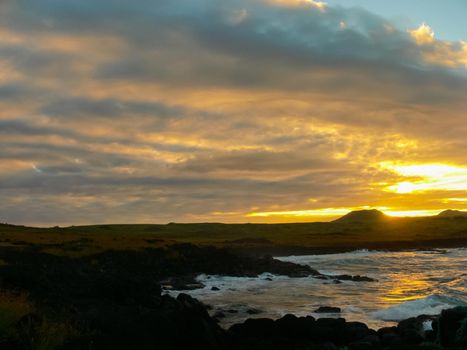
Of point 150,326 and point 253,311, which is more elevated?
point 150,326

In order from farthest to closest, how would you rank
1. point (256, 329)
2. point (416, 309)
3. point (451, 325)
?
point (416, 309)
point (256, 329)
point (451, 325)

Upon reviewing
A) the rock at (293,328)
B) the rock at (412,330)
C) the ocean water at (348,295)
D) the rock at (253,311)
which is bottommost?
the ocean water at (348,295)

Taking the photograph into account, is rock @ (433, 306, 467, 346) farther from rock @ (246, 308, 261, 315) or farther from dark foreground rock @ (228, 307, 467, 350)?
rock @ (246, 308, 261, 315)

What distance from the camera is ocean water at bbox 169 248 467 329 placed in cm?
3228

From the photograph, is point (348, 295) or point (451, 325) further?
point (348, 295)

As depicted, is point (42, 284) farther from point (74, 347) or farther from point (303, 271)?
point (303, 271)

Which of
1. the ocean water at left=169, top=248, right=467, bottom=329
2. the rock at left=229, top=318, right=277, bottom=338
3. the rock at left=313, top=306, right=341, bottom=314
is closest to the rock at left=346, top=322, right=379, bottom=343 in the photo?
the rock at left=229, top=318, right=277, bottom=338

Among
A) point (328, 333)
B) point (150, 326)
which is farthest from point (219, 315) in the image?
point (150, 326)

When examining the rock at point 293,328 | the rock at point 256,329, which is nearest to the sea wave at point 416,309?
the rock at point 293,328

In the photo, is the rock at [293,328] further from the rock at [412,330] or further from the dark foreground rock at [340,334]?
the rock at [412,330]

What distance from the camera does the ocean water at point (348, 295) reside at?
32.3 meters

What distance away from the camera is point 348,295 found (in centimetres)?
4238

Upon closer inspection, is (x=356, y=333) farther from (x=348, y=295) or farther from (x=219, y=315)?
(x=348, y=295)

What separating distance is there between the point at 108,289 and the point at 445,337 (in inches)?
642
